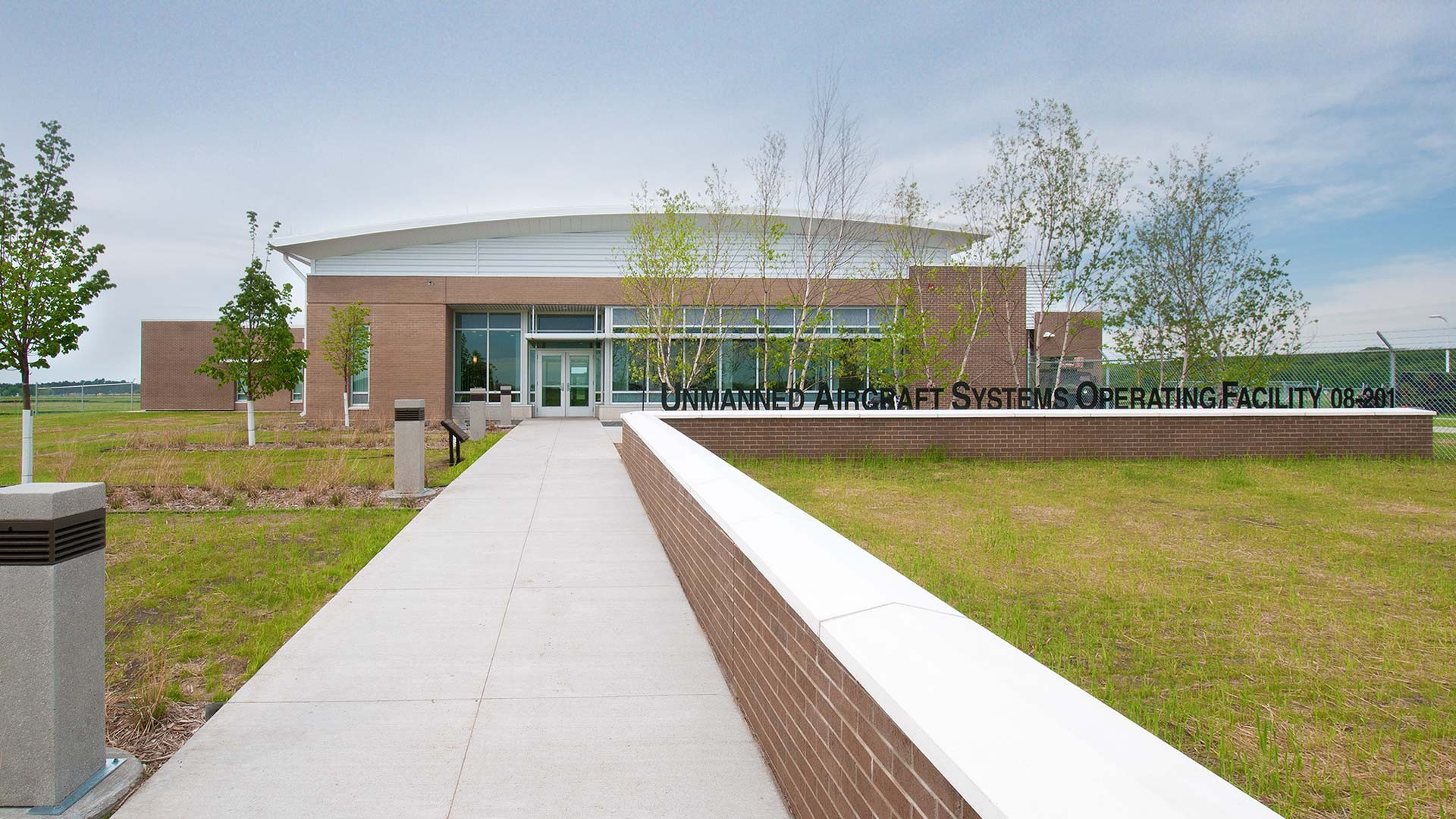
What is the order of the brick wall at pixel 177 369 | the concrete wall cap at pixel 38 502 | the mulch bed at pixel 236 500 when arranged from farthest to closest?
1. the brick wall at pixel 177 369
2. the mulch bed at pixel 236 500
3. the concrete wall cap at pixel 38 502

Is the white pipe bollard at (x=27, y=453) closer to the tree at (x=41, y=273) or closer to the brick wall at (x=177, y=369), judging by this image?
the tree at (x=41, y=273)

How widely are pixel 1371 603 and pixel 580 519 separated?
723cm

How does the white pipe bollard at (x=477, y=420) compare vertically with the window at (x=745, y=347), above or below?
below

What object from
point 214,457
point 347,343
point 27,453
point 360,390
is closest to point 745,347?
point 347,343

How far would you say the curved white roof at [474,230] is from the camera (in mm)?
30141

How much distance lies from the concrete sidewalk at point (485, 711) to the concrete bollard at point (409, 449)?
397 cm

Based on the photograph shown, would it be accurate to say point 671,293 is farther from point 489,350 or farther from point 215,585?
point 215,585

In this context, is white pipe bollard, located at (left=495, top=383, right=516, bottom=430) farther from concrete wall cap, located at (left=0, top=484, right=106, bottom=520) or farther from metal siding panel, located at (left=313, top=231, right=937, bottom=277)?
concrete wall cap, located at (left=0, top=484, right=106, bottom=520)

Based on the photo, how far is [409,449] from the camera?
11.4 m

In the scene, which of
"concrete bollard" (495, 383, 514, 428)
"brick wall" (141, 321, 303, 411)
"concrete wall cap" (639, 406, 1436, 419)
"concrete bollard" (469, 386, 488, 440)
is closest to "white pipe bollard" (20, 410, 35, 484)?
"concrete wall cap" (639, 406, 1436, 419)

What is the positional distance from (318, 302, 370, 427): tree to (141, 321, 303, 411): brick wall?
74.3 ft

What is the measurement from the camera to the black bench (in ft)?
48.5

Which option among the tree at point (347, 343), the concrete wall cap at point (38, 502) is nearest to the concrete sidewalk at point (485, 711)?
the concrete wall cap at point (38, 502)

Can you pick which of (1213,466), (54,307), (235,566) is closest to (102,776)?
(235,566)
